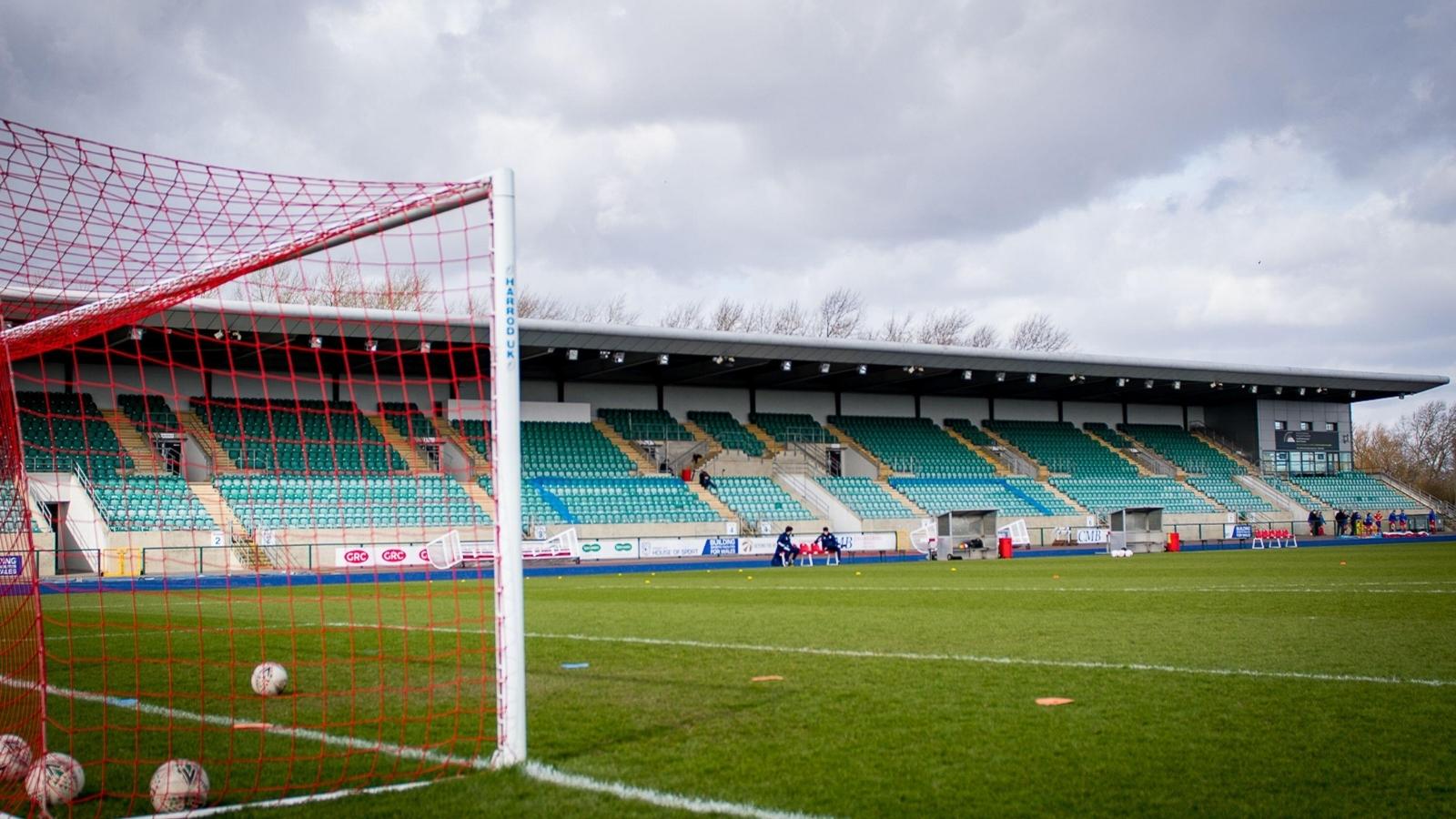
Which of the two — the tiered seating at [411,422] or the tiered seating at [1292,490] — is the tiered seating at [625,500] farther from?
the tiered seating at [1292,490]

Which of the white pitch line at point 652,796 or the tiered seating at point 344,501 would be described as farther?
the tiered seating at point 344,501

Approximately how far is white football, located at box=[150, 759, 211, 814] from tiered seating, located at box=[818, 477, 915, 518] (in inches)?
1419

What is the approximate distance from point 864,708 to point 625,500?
31.0 meters

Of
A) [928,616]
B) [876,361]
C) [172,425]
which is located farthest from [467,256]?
[876,361]

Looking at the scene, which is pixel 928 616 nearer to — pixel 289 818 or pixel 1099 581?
pixel 1099 581

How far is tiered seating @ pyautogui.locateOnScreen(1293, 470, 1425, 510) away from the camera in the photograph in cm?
5178

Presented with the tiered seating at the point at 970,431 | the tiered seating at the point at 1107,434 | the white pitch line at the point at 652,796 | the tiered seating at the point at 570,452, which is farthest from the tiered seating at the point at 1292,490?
the white pitch line at the point at 652,796

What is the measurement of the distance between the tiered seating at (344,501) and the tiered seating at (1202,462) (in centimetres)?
3284

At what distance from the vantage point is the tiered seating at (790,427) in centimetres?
4609

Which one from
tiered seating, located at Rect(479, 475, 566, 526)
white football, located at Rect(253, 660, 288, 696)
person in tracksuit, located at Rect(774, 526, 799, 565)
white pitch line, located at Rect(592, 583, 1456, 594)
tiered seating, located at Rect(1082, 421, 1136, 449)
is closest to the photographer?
white football, located at Rect(253, 660, 288, 696)

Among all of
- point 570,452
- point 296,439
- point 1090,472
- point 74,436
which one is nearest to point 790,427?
point 570,452

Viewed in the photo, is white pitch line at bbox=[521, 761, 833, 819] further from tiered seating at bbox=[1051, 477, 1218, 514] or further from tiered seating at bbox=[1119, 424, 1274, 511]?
tiered seating at bbox=[1119, 424, 1274, 511]

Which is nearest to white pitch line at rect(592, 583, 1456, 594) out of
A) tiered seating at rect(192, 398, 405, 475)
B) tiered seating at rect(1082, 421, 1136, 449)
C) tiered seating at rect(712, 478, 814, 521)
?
tiered seating at rect(192, 398, 405, 475)

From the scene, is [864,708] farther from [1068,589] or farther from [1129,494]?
[1129,494]
